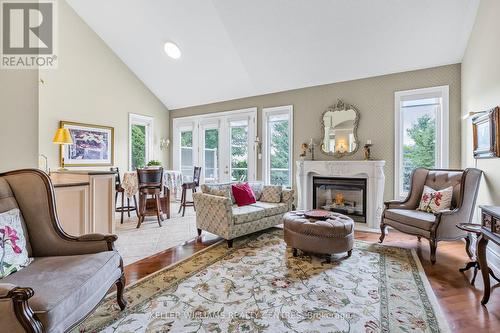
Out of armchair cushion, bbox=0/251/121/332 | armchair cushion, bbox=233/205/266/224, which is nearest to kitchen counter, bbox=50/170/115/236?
armchair cushion, bbox=0/251/121/332

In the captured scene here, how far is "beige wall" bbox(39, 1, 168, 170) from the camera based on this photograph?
4777 mm

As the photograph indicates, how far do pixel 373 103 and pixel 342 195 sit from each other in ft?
5.96

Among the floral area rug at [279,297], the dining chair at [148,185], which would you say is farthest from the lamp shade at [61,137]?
the floral area rug at [279,297]

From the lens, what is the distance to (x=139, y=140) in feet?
21.7

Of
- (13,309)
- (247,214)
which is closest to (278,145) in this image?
(247,214)

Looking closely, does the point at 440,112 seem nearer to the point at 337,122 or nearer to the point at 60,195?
the point at 337,122

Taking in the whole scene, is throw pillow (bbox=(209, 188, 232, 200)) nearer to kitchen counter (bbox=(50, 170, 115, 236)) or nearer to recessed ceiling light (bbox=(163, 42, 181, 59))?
kitchen counter (bbox=(50, 170, 115, 236))

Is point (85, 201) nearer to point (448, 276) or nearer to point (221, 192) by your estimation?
point (221, 192)

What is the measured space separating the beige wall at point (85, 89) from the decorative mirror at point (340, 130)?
184 inches

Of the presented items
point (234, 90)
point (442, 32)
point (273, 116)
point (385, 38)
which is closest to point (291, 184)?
point (273, 116)

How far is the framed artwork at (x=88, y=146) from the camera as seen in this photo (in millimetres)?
5039

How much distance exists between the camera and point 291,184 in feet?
17.8

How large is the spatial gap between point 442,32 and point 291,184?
3.50 meters

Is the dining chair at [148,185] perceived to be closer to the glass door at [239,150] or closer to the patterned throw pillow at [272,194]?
the patterned throw pillow at [272,194]
